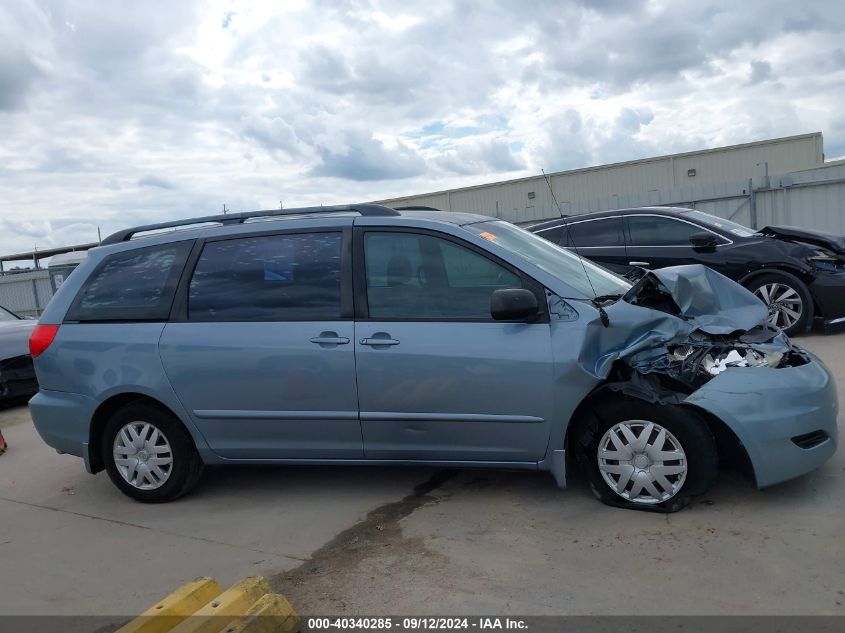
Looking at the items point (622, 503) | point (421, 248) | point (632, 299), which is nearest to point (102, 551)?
point (421, 248)

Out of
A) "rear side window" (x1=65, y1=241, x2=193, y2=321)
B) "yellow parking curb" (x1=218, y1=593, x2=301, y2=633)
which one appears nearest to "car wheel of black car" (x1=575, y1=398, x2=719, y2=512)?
"yellow parking curb" (x1=218, y1=593, x2=301, y2=633)

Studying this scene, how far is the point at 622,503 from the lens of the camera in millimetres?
4027

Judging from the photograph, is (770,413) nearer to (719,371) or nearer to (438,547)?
(719,371)

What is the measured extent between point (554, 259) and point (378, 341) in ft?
4.05

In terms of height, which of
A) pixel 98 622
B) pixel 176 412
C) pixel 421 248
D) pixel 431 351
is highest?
pixel 421 248

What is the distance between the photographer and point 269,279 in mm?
4605

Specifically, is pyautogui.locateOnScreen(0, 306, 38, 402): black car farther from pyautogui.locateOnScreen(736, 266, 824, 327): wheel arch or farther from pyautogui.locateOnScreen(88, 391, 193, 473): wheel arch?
pyautogui.locateOnScreen(736, 266, 824, 327): wheel arch

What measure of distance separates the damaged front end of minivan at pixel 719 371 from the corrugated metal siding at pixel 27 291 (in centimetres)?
1709

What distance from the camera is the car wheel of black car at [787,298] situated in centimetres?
820

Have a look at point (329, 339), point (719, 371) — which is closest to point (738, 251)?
point (719, 371)

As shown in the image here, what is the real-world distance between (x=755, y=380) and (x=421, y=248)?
6.23ft

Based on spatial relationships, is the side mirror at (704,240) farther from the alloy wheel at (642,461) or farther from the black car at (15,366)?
the black car at (15,366)

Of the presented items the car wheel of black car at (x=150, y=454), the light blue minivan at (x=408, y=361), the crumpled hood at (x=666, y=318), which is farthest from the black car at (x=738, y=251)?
the car wheel of black car at (x=150, y=454)

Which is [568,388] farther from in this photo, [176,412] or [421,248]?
[176,412]
